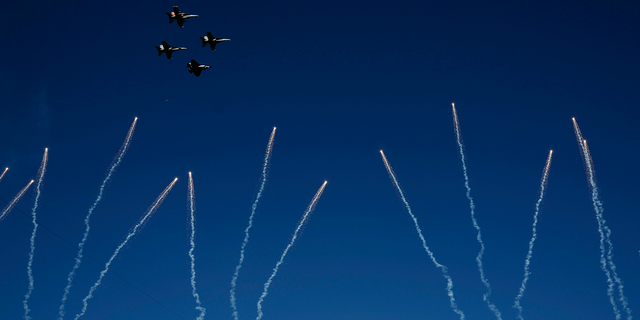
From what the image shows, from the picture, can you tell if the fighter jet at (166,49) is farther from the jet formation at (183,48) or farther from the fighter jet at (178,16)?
the fighter jet at (178,16)

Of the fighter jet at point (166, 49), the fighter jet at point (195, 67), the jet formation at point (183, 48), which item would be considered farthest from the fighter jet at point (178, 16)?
the fighter jet at point (195, 67)

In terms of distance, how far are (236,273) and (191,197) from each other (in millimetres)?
14810

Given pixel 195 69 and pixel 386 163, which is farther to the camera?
pixel 386 163

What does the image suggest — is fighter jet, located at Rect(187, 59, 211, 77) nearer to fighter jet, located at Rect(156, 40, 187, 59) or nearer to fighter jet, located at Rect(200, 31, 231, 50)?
fighter jet, located at Rect(200, 31, 231, 50)

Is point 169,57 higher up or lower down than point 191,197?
higher up

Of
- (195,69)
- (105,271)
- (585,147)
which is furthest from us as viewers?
(105,271)

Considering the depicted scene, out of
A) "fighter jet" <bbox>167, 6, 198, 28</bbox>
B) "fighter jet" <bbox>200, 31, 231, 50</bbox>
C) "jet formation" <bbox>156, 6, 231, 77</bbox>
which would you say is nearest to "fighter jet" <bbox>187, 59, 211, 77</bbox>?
"jet formation" <bbox>156, 6, 231, 77</bbox>

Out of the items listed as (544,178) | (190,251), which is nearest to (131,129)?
(190,251)

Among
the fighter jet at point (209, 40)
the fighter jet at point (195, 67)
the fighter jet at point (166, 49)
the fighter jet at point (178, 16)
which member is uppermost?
the fighter jet at point (178, 16)

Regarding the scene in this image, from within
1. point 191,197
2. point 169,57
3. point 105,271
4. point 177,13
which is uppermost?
point 177,13

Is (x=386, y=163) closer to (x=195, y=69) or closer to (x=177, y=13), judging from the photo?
(x=195, y=69)

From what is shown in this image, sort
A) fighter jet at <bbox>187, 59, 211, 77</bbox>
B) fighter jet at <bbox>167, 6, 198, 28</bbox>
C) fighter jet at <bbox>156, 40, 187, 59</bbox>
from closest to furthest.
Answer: fighter jet at <bbox>187, 59, 211, 77</bbox>, fighter jet at <bbox>167, 6, 198, 28</bbox>, fighter jet at <bbox>156, 40, 187, 59</bbox>

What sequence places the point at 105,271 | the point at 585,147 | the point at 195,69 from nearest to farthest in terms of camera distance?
the point at 195,69 < the point at 585,147 < the point at 105,271

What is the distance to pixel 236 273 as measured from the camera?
77.6m
